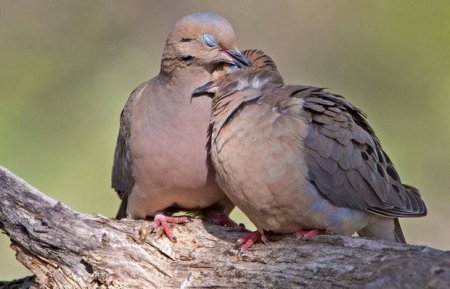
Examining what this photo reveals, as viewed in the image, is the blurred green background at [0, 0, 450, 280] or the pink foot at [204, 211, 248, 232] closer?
the pink foot at [204, 211, 248, 232]

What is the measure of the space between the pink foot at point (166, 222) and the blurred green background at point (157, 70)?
3.62 metres

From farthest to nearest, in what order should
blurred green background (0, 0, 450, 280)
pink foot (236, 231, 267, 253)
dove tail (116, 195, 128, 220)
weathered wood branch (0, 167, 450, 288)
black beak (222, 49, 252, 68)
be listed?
blurred green background (0, 0, 450, 280) → dove tail (116, 195, 128, 220) → black beak (222, 49, 252, 68) → pink foot (236, 231, 267, 253) → weathered wood branch (0, 167, 450, 288)

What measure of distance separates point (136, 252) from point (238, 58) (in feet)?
3.74

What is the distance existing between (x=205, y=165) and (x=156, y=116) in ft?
1.39

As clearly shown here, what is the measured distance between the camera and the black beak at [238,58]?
539 centimetres

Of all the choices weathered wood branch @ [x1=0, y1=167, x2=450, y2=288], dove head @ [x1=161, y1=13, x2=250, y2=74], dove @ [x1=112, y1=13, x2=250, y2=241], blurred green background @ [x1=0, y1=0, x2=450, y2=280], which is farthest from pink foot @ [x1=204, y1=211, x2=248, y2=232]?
blurred green background @ [x1=0, y1=0, x2=450, y2=280]

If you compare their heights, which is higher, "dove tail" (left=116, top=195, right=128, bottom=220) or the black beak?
the black beak

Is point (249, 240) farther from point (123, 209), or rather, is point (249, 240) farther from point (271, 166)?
point (123, 209)

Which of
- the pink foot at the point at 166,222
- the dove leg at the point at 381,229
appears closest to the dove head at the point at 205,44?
the pink foot at the point at 166,222

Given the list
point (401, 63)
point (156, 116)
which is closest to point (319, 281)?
point (156, 116)

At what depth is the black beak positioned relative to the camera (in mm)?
5387

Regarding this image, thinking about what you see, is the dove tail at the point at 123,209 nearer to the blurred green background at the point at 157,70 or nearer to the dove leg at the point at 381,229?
the dove leg at the point at 381,229

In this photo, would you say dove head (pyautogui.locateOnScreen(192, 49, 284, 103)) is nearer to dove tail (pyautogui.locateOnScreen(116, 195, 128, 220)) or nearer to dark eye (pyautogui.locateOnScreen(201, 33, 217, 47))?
dark eye (pyautogui.locateOnScreen(201, 33, 217, 47))

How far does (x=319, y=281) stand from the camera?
4.56 metres
